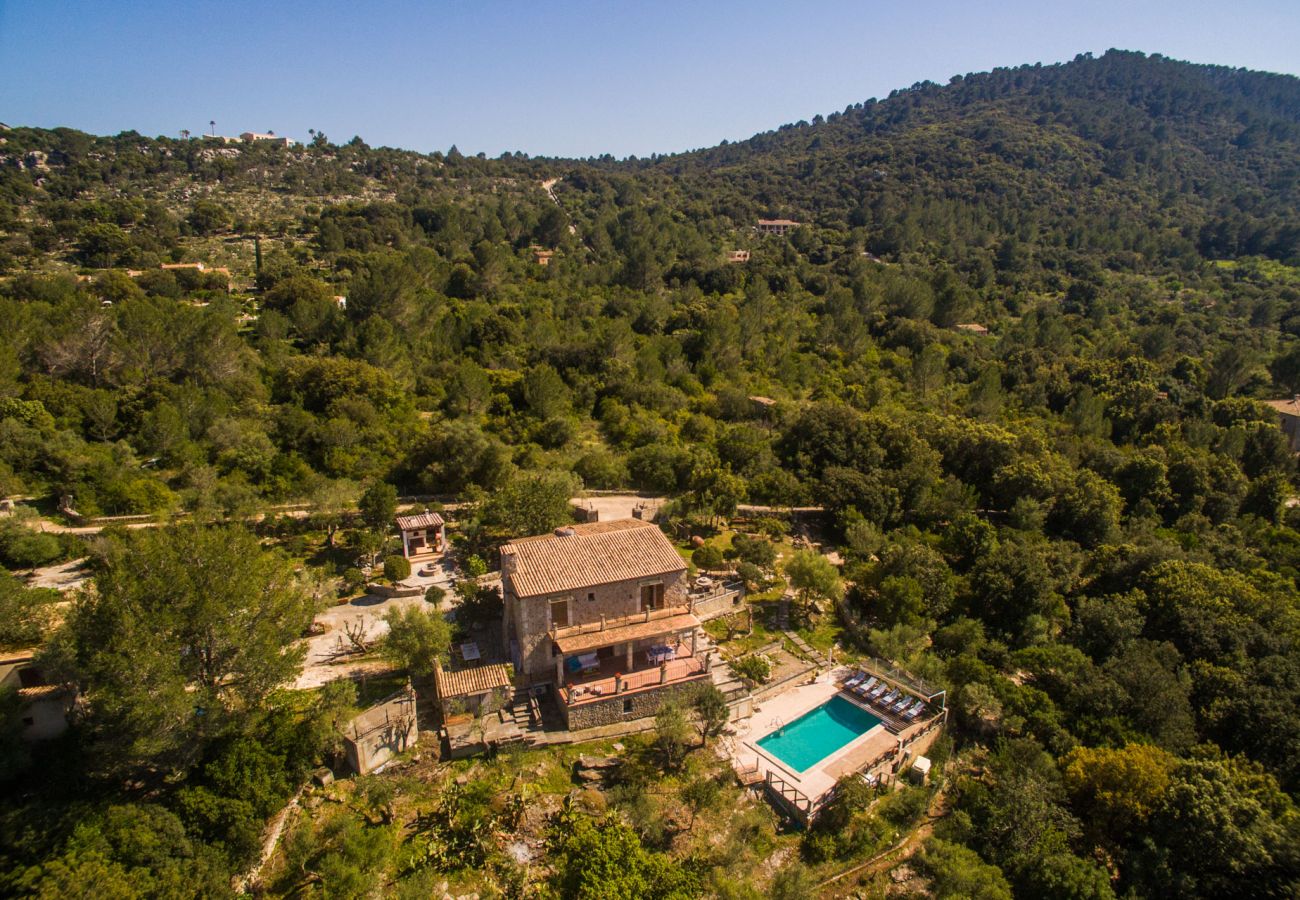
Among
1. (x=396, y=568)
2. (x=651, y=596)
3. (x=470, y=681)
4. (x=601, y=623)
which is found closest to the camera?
(x=470, y=681)

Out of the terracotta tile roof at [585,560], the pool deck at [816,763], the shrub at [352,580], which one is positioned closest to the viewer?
the pool deck at [816,763]

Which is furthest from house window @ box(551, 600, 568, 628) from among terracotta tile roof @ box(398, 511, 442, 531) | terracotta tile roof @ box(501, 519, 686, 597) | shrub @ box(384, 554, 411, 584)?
terracotta tile roof @ box(398, 511, 442, 531)

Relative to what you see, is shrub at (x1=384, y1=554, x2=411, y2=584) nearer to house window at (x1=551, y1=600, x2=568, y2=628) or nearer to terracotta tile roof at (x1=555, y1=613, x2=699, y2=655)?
house window at (x1=551, y1=600, x2=568, y2=628)

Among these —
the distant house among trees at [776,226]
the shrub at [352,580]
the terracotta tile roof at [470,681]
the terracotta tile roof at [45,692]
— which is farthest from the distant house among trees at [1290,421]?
the distant house among trees at [776,226]

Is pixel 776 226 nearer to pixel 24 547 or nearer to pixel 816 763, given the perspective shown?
pixel 816 763

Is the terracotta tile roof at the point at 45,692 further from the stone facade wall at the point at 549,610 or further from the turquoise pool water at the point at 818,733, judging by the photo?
the turquoise pool water at the point at 818,733

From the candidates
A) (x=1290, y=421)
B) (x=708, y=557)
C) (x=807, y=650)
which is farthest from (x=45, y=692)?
(x=1290, y=421)
